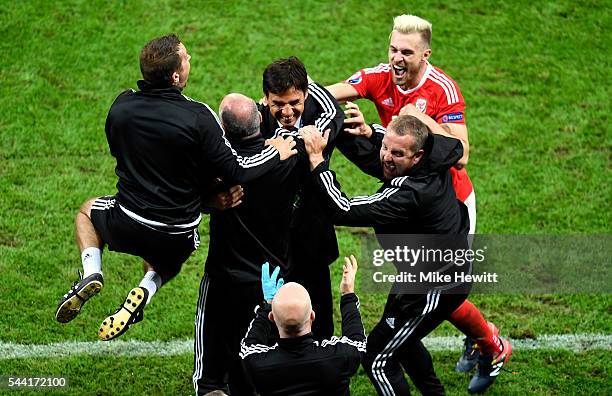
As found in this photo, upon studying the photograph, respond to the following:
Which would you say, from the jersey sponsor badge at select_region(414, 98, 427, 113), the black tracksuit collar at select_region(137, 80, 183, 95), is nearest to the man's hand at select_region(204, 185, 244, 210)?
the black tracksuit collar at select_region(137, 80, 183, 95)

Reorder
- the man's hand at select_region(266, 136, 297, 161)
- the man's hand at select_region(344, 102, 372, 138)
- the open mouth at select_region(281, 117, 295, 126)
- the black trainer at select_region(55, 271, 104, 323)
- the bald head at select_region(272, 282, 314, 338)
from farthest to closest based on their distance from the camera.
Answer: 1. the man's hand at select_region(344, 102, 372, 138)
2. the open mouth at select_region(281, 117, 295, 126)
3. the black trainer at select_region(55, 271, 104, 323)
4. the man's hand at select_region(266, 136, 297, 161)
5. the bald head at select_region(272, 282, 314, 338)

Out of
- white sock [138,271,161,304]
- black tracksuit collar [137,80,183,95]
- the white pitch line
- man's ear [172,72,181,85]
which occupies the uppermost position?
man's ear [172,72,181,85]

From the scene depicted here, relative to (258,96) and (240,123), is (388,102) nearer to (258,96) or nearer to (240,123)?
(240,123)

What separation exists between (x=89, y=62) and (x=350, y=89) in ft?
15.6

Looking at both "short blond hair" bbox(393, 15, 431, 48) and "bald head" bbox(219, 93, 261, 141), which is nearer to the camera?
"bald head" bbox(219, 93, 261, 141)

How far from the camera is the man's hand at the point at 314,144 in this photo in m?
7.09

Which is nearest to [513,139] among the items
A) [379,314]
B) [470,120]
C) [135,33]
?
[470,120]

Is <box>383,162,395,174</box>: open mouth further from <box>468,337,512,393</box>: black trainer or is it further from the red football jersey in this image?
<box>468,337,512,393</box>: black trainer

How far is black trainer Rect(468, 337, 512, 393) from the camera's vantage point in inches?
331

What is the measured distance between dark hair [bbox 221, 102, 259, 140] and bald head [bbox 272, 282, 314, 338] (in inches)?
45.9

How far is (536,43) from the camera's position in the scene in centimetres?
1291

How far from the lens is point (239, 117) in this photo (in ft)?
22.7

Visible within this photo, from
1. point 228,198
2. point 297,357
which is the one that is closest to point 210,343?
point 228,198

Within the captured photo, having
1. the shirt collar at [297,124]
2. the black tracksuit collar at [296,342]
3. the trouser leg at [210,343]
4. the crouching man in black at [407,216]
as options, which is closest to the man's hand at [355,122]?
the crouching man in black at [407,216]
